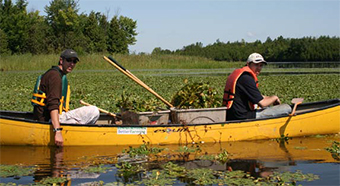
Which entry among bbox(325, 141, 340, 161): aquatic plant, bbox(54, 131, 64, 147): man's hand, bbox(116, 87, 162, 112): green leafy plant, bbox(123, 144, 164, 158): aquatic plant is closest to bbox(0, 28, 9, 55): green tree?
bbox(116, 87, 162, 112): green leafy plant

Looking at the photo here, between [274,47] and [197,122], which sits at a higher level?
[274,47]

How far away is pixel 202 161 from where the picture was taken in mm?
6879

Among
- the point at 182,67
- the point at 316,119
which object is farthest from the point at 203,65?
the point at 316,119

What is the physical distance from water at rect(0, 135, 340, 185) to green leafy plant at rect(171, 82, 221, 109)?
74 cm

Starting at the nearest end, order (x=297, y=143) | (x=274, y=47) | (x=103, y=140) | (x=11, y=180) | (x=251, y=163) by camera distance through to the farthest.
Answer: (x=11, y=180) < (x=251, y=163) < (x=103, y=140) < (x=297, y=143) < (x=274, y=47)

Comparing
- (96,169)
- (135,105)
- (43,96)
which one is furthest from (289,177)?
(43,96)

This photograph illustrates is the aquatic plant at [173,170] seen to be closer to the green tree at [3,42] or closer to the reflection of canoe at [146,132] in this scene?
the reflection of canoe at [146,132]

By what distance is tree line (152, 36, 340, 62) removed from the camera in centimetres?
7156

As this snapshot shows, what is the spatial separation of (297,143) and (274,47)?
88.1 metres

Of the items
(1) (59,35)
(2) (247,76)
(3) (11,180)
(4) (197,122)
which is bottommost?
(3) (11,180)

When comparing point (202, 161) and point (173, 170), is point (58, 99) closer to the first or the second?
point (173, 170)

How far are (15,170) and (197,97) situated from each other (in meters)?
3.26

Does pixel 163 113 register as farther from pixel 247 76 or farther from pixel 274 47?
pixel 274 47

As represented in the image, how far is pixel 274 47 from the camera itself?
93.8 metres
